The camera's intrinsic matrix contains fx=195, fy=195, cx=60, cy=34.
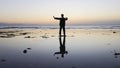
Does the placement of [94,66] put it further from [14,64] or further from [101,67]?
[14,64]

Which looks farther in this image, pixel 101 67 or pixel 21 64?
pixel 21 64

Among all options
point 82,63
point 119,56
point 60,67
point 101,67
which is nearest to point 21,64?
point 60,67

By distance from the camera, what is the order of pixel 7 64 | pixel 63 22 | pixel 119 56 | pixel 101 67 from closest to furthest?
pixel 101 67 < pixel 7 64 < pixel 119 56 < pixel 63 22

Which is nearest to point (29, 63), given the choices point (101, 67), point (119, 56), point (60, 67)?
point (60, 67)

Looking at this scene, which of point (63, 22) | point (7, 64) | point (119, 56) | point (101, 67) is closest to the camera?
point (101, 67)

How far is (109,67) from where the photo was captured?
8.96 meters

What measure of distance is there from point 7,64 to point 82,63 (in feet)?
12.3

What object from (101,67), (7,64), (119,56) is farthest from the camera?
(119,56)

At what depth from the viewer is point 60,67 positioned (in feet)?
29.8

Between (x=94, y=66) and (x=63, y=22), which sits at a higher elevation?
(x=63, y=22)

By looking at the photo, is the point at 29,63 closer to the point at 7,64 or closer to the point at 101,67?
the point at 7,64

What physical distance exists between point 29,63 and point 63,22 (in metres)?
10.1

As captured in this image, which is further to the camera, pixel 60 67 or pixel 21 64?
pixel 21 64

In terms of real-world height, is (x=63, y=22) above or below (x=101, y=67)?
above
